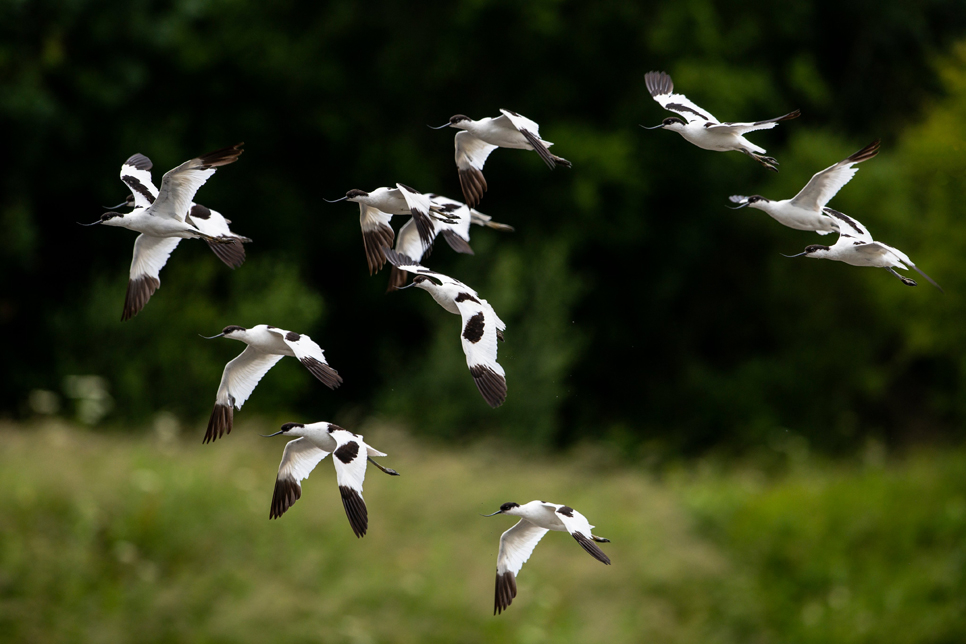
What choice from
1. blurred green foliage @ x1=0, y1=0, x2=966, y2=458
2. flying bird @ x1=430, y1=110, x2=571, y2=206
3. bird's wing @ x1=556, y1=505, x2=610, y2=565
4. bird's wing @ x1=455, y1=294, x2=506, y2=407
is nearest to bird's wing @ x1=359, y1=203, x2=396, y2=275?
flying bird @ x1=430, y1=110, x2=571, y2=206

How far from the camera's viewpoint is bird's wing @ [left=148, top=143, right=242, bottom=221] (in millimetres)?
2584

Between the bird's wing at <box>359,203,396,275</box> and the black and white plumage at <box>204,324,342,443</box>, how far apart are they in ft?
1.63

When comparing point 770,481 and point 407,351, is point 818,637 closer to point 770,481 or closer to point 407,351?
point 770,481

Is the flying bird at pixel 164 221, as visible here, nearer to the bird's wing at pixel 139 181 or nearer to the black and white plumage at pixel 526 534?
the bird's wing at pixel 139 181

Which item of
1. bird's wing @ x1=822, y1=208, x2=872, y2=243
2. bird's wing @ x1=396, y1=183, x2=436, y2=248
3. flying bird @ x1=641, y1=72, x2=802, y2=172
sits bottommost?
bird's wing @ x1=396, y1=183, x2=436, y2=248

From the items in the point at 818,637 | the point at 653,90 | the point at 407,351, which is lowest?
the point at 407,351

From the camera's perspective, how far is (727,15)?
21.3 m

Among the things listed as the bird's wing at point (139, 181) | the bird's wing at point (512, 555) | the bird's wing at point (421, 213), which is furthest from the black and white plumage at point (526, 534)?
the bird's wing at point (139, 181)

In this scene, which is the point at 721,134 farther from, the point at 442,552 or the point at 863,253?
the point at 442,552

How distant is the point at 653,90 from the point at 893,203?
18775mm

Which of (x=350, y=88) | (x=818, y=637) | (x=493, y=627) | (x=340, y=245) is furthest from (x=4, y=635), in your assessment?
(x=350, y=88)

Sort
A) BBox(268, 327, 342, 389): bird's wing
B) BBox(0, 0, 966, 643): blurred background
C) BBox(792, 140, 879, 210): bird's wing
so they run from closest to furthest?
BBox(268, 327, 342, 389): bird's wing → BBox(792, 140, 879, 210): bird's wing → BBox(0, 0, 966, 643): blurred background

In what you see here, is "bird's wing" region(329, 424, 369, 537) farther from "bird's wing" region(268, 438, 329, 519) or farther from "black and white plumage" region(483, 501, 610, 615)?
"black and white plumage" region(483, 501, 610, 615)

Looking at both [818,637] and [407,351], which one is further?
[407,351]
